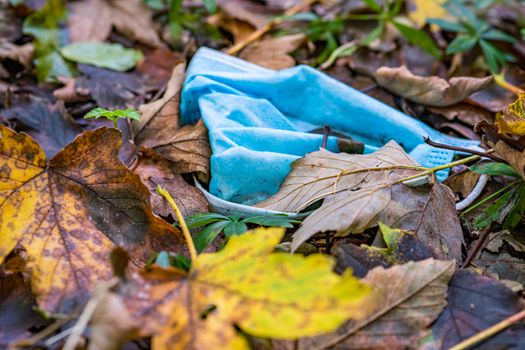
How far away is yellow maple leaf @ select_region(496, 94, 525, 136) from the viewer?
1084 millimetres

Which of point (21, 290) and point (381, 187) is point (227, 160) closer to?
point (381, 187)

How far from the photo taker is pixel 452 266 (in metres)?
1.01

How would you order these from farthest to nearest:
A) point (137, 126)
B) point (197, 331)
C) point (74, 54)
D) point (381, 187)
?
point (74, 54) < point (137, 126) < point (381, 187) < point (197, 331)

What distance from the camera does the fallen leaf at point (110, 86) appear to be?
1784 mm

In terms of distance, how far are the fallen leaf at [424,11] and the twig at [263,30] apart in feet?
1.53

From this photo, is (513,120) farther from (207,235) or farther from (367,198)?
(207,235)

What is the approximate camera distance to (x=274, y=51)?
77.8 inches

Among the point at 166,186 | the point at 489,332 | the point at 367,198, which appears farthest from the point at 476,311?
the point at 166,186

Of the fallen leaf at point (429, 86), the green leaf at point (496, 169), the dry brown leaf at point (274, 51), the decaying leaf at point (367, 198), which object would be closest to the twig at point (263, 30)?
the dry brown leaf at point (274, 51)

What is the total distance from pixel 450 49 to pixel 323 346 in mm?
1413

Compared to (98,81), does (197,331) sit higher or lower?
higher

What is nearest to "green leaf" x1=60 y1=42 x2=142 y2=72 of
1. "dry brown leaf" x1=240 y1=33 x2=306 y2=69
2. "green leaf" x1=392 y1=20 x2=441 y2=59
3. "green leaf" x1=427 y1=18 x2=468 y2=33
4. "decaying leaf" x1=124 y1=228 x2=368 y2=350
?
"dry brown leaf" x1=240 y1=33 x2=306 y2=69

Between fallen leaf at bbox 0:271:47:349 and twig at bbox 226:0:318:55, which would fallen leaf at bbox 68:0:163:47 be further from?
fallen leaf at bbox 0:271:47:349

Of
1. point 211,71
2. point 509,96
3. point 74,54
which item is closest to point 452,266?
point 211,71
